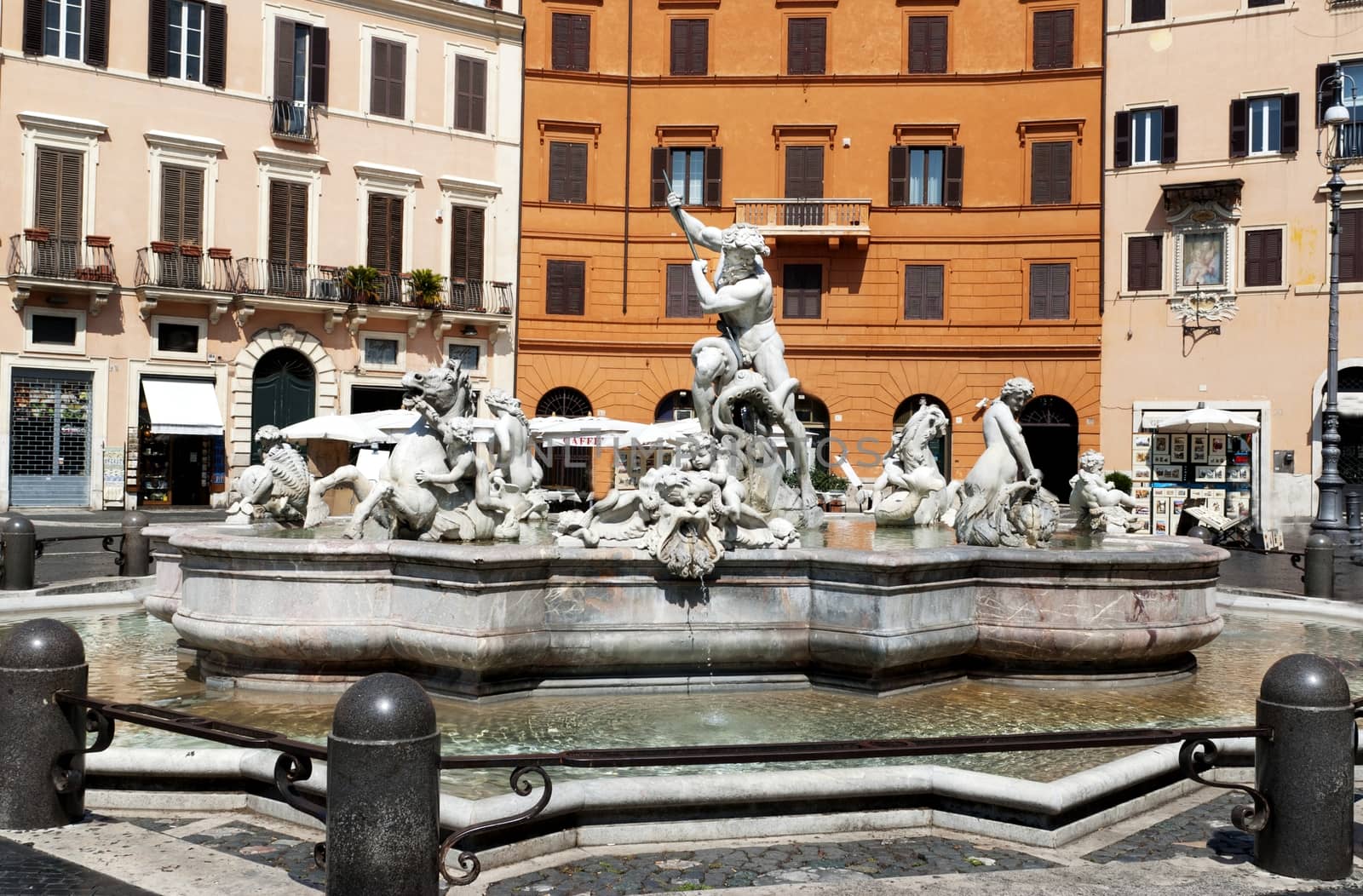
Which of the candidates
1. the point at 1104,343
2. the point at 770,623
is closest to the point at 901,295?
the point at 1104,343

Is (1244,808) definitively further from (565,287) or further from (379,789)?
(565,287)

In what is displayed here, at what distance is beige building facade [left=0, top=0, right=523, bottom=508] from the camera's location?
26656mm

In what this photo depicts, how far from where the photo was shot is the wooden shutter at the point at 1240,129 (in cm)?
2991

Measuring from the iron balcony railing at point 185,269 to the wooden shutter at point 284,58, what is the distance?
4.24m

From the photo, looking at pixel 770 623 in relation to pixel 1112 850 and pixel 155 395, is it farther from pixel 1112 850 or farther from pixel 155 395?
pixel 155 395

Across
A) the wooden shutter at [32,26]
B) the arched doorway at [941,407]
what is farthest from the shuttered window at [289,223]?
the arched doorway at [941,407]

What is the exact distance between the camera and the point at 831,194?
1293 inches

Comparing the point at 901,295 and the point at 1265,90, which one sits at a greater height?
the point at 1265,90

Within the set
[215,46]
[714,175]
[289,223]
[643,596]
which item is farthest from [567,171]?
[643,596]

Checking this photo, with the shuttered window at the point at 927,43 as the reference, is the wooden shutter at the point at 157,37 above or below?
below

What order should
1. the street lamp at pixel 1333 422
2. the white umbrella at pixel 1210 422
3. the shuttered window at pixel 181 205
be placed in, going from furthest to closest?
1. the shuttered window at pixel 181 205
2. the white umbrella at pixel 1210 422
3. the street lamp at pixel 1333 422

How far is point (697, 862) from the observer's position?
4.41m

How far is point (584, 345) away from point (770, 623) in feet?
86.0

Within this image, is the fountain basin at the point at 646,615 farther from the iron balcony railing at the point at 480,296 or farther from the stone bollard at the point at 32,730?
the iron balcony railing at the point at 480,296
